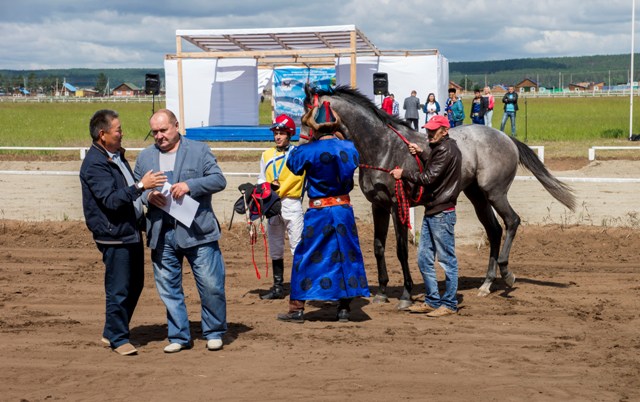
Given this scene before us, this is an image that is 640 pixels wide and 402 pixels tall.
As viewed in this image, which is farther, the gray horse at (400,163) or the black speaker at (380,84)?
the black speaker at (380,84)

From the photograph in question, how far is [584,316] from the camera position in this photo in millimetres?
7391

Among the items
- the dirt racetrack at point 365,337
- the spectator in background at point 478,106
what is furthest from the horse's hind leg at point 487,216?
the spectator in background at point 478,106

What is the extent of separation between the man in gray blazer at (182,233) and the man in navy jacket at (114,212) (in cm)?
16

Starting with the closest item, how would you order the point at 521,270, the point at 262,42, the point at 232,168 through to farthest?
the point at 521,270
the point at 232,168
the point at 262,42

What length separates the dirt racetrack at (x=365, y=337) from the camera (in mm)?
5438

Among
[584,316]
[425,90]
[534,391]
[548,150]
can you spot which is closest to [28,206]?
[584,316]

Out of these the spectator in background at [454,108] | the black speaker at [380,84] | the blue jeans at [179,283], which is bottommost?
the blue jeans at [179,283]

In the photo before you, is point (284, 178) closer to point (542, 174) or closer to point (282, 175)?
point (282, 175)

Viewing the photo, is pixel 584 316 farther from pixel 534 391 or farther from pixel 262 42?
pixel 262 42

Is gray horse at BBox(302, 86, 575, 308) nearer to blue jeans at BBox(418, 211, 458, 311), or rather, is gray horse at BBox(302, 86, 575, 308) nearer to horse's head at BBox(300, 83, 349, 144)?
horse's head at BBox(300, 83, 349, 144)

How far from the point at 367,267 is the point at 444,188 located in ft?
8.75

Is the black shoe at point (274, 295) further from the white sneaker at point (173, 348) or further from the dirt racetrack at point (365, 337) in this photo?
the white sneaker at point (173, 348)

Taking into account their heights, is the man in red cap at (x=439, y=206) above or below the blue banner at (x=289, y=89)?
below

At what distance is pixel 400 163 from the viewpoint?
318 inches
